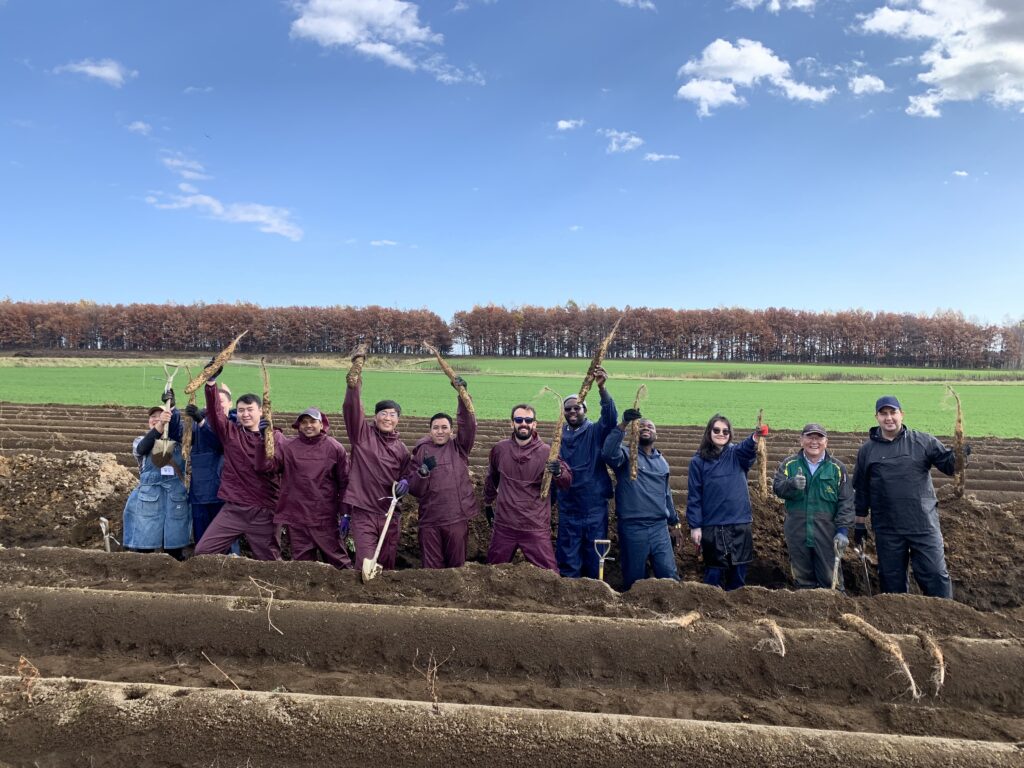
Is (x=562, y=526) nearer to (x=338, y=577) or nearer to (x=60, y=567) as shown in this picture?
(x=338, y=577)

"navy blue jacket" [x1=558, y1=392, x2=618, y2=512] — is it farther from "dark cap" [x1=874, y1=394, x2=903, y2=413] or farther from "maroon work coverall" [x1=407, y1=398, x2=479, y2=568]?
"dark cap" [x1=874, y1=394, x2=903, y2=413]

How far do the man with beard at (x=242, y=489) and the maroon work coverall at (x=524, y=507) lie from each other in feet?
6.71

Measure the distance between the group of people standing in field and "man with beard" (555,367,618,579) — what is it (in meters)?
0.01

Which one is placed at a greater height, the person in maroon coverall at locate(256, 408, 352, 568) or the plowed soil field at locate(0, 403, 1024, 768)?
the person in maroon coverall at locate(256, 408, 352, 568)

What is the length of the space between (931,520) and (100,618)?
652cm

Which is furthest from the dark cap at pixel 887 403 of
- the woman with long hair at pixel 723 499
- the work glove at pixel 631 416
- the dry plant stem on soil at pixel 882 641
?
the work glove at pixel 631 416

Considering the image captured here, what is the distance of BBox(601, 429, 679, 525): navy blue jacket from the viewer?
5.12 metres

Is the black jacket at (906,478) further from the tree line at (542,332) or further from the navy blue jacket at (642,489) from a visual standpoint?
the tree line at (542,332)

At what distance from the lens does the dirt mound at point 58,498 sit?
684cm

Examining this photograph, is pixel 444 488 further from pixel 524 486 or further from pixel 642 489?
pixel 642 489

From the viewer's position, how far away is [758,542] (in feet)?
20.9

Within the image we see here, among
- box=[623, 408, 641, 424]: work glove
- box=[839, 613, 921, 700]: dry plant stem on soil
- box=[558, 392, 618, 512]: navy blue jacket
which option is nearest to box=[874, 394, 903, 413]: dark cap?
box=[839, 613, 921, 700]: dry plant stem on soil

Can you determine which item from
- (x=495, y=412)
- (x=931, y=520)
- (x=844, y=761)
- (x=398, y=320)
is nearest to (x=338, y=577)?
(x=844, y=761)

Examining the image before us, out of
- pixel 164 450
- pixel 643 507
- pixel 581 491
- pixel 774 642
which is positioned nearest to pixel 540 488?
pixel 581 491
